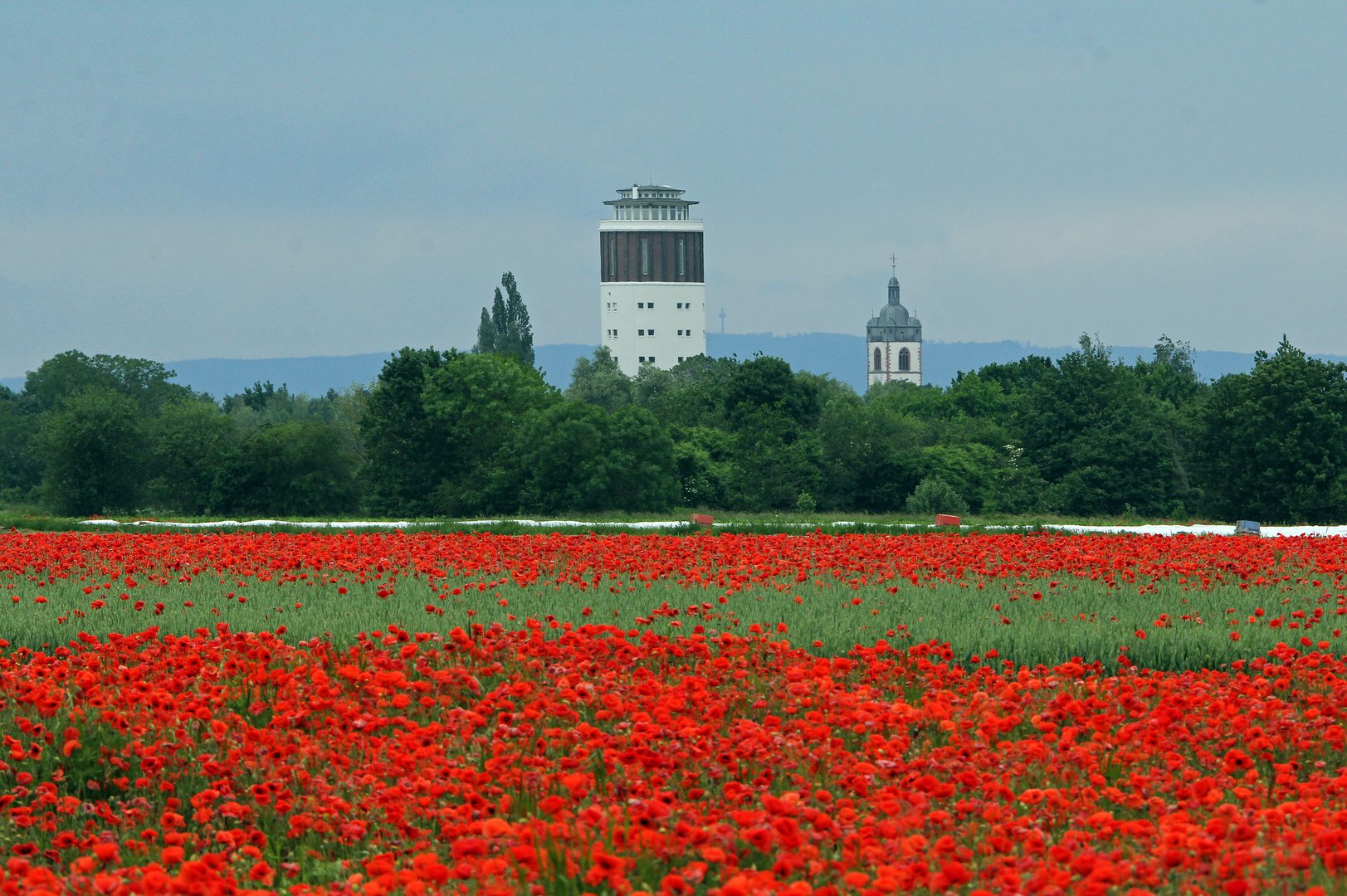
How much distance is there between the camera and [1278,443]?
61.9 meters

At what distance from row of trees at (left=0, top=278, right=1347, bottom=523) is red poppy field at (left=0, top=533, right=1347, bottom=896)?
153ft

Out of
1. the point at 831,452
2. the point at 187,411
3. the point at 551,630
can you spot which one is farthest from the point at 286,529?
the point at 187,411

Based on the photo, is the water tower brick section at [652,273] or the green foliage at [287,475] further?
the water tower brick section at [652,273]

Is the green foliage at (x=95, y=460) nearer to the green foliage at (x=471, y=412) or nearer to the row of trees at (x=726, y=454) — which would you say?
the row of trees at (x=726, y=454)

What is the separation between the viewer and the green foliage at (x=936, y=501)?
59094mm

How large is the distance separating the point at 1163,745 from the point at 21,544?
63.3 ft

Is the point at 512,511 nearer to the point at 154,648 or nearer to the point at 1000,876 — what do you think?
the point at 154,648

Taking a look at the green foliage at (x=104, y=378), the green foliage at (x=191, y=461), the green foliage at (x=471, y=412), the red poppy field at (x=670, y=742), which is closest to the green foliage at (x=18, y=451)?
the green foliage at (x=104, y=378)

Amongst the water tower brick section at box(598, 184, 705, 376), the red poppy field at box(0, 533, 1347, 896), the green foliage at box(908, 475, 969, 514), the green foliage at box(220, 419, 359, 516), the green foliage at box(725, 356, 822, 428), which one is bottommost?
the red poppy field at box(0, 533, 1347, 896)

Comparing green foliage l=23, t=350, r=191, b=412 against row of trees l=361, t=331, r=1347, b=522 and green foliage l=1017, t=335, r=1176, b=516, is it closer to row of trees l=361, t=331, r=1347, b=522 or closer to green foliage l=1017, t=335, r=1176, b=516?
row of trees l=361, t=331, r=1347, b=522

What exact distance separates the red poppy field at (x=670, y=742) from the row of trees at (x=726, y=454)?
4659cm

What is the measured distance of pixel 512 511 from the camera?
63.0m

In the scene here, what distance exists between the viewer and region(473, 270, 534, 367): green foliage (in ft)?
442

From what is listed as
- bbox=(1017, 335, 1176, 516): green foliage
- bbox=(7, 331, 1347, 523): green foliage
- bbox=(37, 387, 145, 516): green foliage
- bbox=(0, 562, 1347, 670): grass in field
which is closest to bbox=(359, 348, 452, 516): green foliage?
bbox=(7, 331, 1347, 523): green foliage
